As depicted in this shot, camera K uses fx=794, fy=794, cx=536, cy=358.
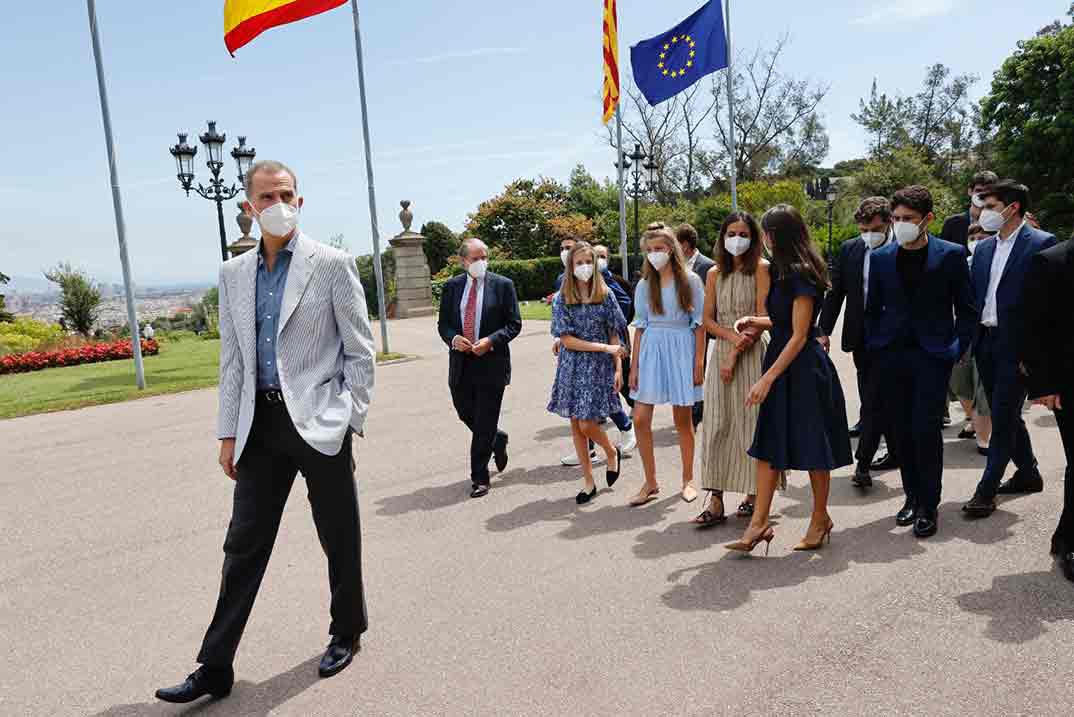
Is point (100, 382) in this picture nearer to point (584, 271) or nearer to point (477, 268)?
point (477, 268)

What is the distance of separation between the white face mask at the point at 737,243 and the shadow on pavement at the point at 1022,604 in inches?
88.0

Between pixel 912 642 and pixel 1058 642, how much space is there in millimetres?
582

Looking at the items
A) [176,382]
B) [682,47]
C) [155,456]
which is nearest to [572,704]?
[155,456]

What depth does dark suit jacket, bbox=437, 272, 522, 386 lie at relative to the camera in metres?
6.34

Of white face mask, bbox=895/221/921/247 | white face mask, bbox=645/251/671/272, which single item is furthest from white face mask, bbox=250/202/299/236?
white face mask, bbox=895/221/921/247

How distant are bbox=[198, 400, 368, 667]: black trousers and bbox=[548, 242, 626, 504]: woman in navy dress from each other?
8.76ft

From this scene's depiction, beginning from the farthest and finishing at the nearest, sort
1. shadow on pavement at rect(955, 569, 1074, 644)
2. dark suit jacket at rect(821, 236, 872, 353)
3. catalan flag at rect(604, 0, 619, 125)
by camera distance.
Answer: catalan flag at rect(604, 0, 619, 125) < dark suit jacket at rect(821, 236, 872, 353) < shadow on pavement at rect(955, 569, 1074, 644)

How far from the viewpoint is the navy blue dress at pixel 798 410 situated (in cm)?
448

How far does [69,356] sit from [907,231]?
2074cm

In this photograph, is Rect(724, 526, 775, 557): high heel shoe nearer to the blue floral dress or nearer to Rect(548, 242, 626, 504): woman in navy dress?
Rect(548, 242, 626, 504): woman in navy dress

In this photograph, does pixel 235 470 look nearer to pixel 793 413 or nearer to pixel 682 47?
pixel 793 413

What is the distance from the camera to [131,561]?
5.16 m

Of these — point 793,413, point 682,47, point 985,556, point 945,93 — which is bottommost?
point 985,556

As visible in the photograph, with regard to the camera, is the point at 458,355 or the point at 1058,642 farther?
the point at 458,355
